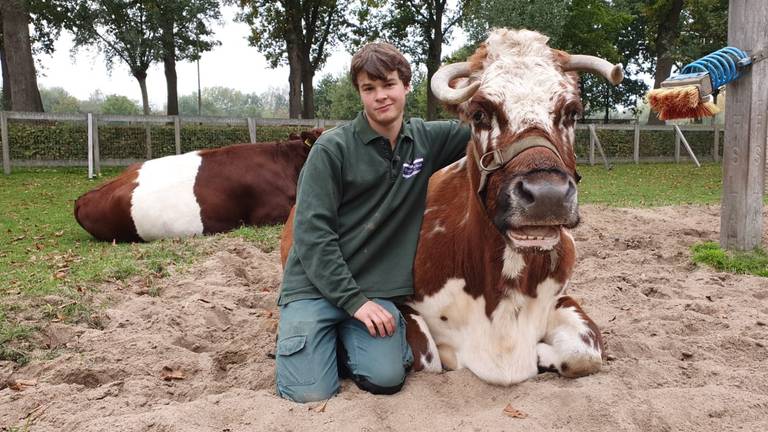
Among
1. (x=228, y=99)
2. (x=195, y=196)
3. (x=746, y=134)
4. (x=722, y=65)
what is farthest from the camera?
(x=228, y=99)

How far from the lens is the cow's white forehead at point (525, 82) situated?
2.96 m

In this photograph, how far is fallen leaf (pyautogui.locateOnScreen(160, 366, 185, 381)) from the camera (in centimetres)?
343

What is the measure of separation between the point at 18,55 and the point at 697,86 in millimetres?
20120

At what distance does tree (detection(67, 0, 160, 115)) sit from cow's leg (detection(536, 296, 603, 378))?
27578 millimetres

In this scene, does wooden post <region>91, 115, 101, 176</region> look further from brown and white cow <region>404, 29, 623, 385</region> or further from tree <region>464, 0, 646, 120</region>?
tree <region>464, 0, 646, 120</region>

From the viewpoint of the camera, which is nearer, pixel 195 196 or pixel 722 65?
pixel 722 65

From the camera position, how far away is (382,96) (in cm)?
337

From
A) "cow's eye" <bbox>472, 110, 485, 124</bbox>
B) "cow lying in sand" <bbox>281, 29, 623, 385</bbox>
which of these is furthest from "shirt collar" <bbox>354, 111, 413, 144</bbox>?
"cow's eye" <bbox>472, 110, 485, 124</bbox>

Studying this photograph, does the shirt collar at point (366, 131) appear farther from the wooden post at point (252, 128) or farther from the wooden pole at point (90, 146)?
the wooden post at point (252, 128)

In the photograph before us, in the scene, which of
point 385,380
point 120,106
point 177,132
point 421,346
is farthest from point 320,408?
point 120,106

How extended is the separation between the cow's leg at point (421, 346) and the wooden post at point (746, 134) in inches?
165

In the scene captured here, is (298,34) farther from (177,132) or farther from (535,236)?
(535,236)

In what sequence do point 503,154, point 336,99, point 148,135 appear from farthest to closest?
point 336,99, point 148,135, point 503,154

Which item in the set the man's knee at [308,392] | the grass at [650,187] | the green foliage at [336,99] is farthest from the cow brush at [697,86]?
the green foliage at [336,99]
